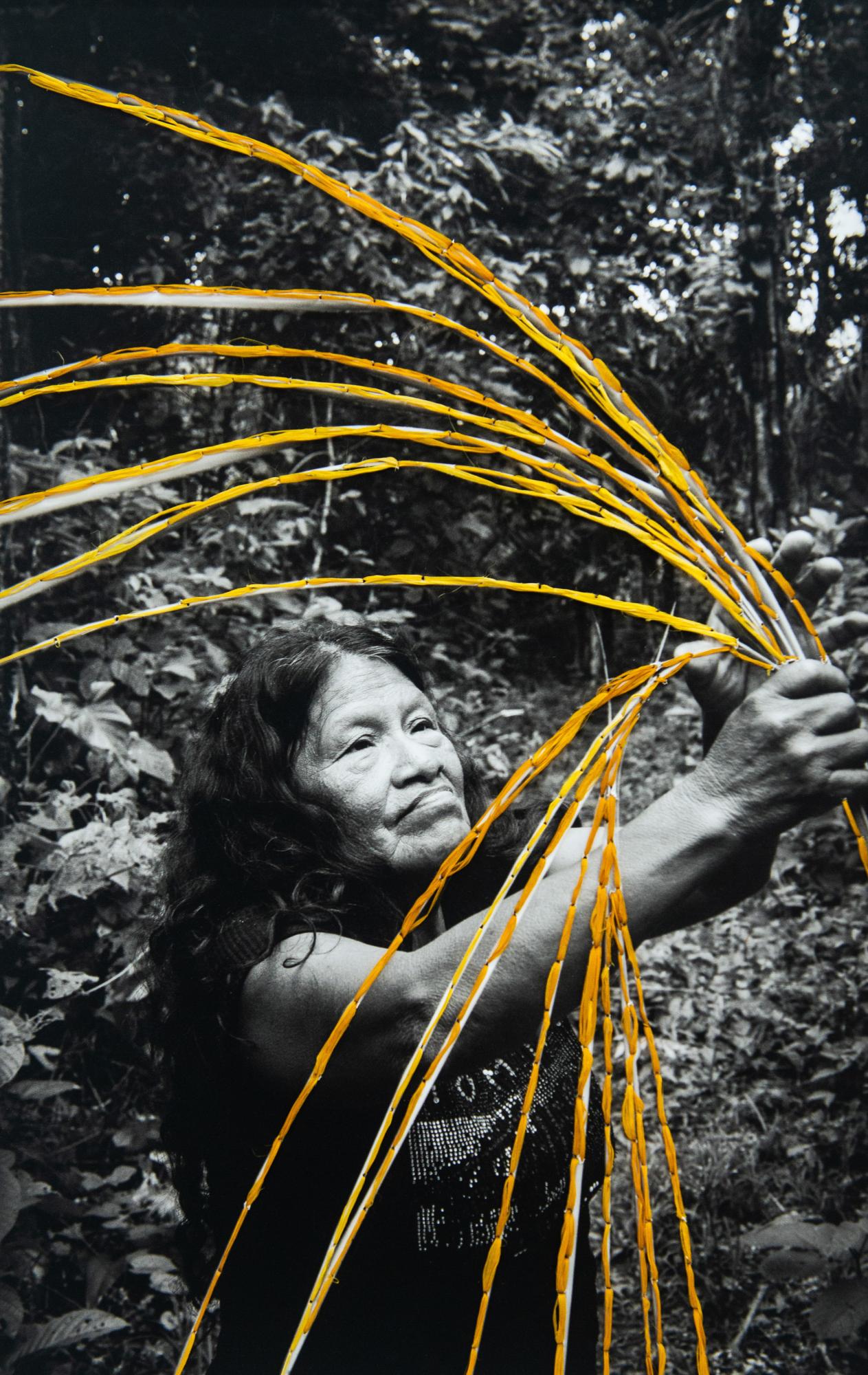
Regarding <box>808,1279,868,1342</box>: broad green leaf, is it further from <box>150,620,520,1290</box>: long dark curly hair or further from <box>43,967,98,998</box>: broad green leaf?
<box>43,967,98,998</box>: broad green leaf

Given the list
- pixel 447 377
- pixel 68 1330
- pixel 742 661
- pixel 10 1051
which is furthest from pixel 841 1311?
pixel 447 377

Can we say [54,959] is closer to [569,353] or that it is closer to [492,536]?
[492,536]

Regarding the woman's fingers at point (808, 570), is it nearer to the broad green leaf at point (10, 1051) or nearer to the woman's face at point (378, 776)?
the woman's face at point (378, 776)

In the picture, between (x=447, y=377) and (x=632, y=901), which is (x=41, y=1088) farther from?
(x=447, y=377)

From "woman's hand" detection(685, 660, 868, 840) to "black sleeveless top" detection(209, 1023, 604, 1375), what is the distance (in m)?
0.35

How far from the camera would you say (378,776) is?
1021 mm

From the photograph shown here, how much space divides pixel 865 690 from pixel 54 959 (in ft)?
3.35

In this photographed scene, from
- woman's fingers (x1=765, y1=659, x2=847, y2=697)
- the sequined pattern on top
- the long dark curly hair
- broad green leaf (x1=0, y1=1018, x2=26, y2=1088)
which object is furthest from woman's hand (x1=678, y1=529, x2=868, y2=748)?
broad green leaf (x1=0, y1=1018, x2=26, y2=1088)

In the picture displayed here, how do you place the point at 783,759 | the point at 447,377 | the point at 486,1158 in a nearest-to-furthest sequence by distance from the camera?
1. the point at 783,759
2. the point at 486,1158
3. the point at 447,377

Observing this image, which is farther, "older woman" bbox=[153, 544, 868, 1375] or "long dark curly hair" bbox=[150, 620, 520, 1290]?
A: "long dark curly hair" bbox=[150, 620, 520, 1290]

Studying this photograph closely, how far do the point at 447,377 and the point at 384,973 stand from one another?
736mm

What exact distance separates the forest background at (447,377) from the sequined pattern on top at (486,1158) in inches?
8.5

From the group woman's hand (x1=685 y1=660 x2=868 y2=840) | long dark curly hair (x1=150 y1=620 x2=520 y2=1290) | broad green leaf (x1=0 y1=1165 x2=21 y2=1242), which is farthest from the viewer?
broad green leaf (x1=0 y1=1165 x2=21 y2=1242)

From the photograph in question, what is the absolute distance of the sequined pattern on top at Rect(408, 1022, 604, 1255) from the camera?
3.05 ft
